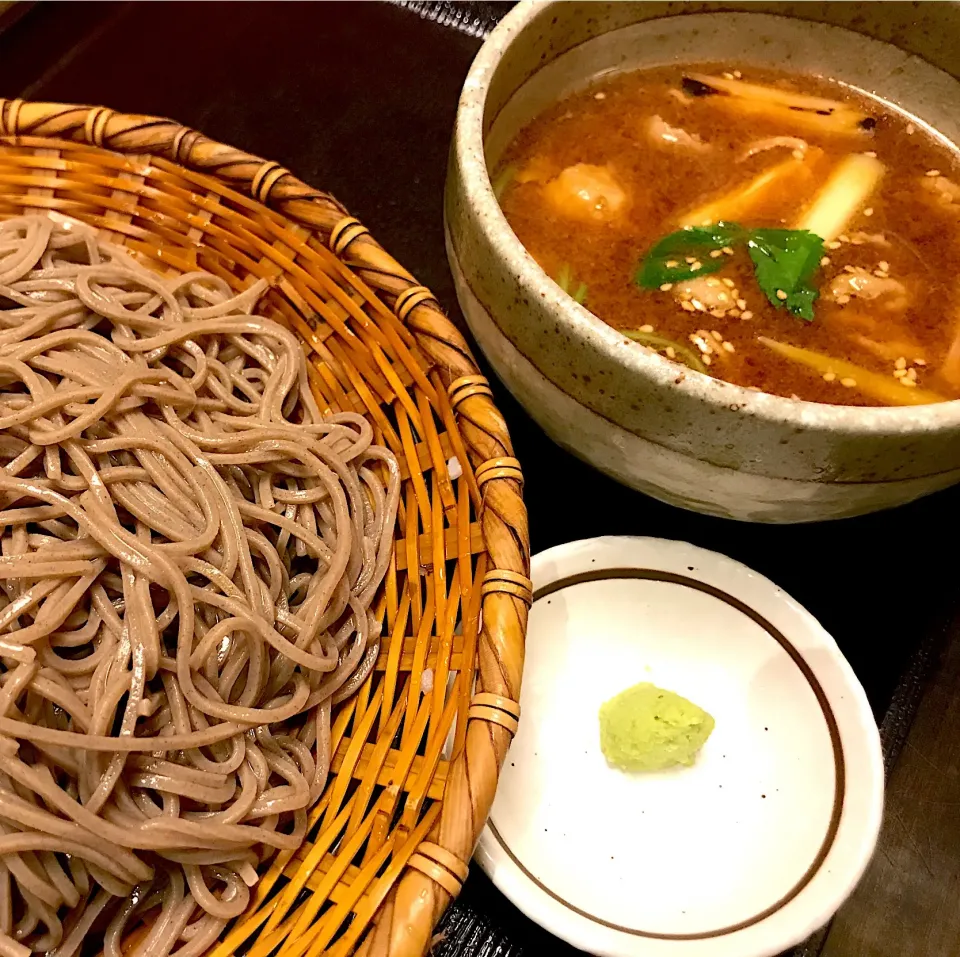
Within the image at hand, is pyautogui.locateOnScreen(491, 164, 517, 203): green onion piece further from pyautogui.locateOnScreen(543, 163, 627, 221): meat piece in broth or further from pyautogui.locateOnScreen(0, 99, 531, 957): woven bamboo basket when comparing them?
pyautogui.locateOnScreen(0, 99, 531, 957): woven bamboo basket

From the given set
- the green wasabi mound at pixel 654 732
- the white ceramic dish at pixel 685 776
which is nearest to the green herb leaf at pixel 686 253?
the white ceramic dish at pixel 685 776

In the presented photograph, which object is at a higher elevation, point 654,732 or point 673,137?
point 673,137

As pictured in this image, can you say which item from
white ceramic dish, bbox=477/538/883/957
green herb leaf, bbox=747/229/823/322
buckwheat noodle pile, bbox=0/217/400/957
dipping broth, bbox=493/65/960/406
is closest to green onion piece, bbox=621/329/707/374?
dipping broth, bbox=493/65/960/406

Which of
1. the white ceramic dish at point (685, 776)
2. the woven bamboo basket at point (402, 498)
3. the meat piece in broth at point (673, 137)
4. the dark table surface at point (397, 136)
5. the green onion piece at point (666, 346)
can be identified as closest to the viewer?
the woven bamboo basket at point (402, 498)

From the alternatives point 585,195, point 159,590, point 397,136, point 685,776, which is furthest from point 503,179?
point 685,776

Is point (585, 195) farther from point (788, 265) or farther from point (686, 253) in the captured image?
point (788, 265)

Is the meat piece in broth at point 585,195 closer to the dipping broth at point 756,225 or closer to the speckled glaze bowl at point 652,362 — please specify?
the dipping broth at point 756,225
